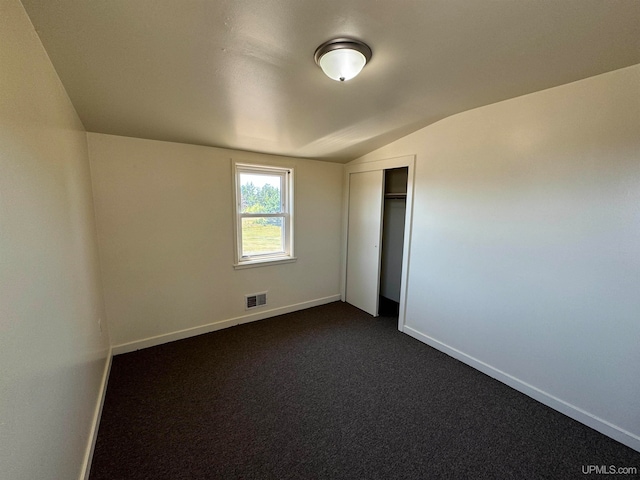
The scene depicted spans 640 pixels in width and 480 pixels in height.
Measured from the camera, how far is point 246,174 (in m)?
3.09

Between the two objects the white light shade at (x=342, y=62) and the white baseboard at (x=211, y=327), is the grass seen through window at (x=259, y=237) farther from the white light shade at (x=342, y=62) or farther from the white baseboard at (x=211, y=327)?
the white light shade at (x=342, y=62)

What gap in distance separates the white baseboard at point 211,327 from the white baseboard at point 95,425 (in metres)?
0.24

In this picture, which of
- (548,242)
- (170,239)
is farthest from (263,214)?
(548,242)

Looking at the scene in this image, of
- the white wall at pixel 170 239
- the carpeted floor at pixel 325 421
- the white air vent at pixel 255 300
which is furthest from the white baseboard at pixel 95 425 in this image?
the white air vent at pixel 255 300

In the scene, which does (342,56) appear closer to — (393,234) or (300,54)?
(300,54)

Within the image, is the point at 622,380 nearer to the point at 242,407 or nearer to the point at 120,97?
the point at 242,407

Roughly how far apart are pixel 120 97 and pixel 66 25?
0.64 meters

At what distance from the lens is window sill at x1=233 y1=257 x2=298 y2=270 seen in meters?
3.09

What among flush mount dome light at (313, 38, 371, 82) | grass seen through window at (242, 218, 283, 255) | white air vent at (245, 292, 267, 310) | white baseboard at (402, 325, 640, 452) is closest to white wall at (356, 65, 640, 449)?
white baseboard at (402, 325, 640, 452)

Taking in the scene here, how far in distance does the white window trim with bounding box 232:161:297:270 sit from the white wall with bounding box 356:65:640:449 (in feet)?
5.32

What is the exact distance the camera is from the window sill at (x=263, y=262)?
3086mm

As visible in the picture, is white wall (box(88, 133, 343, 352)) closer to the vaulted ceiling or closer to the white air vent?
the white air vent

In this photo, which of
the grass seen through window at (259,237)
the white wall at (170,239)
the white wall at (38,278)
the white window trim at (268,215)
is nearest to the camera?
the white wall at (38,278)

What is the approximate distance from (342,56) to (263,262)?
7.83 feet
